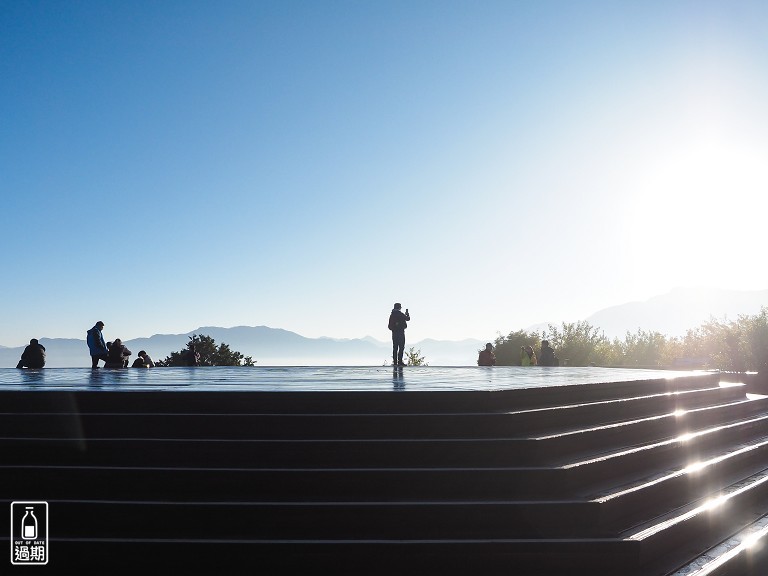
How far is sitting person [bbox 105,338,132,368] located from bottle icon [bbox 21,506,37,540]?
13572 millimetres

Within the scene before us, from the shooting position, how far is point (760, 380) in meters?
16.5

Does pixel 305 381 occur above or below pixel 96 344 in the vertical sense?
below

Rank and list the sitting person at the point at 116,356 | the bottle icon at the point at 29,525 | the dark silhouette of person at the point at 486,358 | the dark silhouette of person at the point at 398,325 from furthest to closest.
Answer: the dark silhouette of person at the point at 486,358 < the dark silhouette of person at the point at 398,325 < the sitting person at the point at 116,356 < the bottle icon at the point at 29,525

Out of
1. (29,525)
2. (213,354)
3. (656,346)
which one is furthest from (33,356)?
(656,346)

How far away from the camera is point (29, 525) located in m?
4.77

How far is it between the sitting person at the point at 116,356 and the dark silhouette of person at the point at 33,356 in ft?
5.68

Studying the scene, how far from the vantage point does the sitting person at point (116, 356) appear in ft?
57.6

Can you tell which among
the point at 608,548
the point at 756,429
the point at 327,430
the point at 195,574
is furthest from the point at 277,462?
the point at 756,429

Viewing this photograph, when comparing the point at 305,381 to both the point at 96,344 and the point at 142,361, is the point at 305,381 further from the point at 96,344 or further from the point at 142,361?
the point at 142,361

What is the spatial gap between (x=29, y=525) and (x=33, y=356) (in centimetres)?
1424

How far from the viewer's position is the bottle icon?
4.68m

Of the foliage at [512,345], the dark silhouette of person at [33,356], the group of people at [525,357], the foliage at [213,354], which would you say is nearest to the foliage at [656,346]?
the foliage at [512,345]

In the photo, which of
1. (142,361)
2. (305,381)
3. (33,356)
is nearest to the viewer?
(305,381)

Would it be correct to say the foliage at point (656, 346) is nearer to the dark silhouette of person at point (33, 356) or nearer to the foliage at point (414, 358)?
the foliage at point (414, 358)
